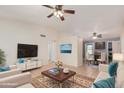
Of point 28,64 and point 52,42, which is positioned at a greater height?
point 52,42

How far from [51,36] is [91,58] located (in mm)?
3746

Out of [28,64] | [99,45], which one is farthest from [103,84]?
[99,45]

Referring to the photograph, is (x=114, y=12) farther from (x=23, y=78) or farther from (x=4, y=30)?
(x=4, y=30)

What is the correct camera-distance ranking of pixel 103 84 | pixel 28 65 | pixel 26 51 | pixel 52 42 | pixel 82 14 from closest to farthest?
pixel 103 84 → pixel 82 14 → pixel 28 65 → pixel 26 51 → pixel 52 42

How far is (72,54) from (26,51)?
2.98 m

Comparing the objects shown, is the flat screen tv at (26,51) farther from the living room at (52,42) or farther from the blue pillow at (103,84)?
the blue pillow at (103,84)

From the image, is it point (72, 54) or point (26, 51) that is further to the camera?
point (72, 54)

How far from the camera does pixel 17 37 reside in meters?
5.07

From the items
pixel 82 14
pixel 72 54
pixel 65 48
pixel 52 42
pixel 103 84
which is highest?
pixel 82 14

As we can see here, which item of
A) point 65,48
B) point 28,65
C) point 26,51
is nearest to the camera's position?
point 28,65

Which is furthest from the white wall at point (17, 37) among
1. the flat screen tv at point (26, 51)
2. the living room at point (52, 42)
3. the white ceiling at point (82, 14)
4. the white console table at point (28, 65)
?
the white ceiling at point (82, 14)

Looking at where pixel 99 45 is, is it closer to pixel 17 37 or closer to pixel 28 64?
pixel 28 64

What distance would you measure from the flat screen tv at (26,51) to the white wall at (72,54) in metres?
2.23
